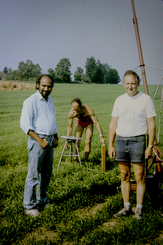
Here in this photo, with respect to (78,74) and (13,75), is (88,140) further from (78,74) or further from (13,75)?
(78,74)

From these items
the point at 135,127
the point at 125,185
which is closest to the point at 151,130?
the point at 135,127

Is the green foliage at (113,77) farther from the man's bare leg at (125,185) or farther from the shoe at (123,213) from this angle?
the shoe at (123,213)

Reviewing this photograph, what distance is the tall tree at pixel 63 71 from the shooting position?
32.8 ft

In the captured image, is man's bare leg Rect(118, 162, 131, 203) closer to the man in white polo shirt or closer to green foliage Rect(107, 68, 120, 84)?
the man in white polo shirt

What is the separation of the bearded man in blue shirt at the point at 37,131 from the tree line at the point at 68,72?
5952mm

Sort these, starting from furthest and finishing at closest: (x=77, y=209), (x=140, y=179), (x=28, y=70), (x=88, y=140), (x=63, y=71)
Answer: (x=63, y=71), (x=28, y=70), (x=88, y=140), (x=77, y=209), (x=140, y=179)

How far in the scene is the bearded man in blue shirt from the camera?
108 inches

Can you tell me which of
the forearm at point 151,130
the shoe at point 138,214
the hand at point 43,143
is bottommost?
the shoe at point 138,214

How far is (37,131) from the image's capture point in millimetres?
2842

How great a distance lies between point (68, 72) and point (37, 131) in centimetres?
851

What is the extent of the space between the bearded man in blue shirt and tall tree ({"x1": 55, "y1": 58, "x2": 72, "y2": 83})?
728 centimetres

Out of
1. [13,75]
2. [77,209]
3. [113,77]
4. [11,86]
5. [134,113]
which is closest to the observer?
[134,113]

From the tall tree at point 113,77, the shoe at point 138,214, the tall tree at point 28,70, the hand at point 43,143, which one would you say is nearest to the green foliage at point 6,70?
the tall tree at point 28,70

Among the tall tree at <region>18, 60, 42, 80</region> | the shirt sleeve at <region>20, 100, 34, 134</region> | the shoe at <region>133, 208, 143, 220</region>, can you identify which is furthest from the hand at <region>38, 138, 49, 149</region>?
the tall tree at <region>18, 60, 42, 80</region>
